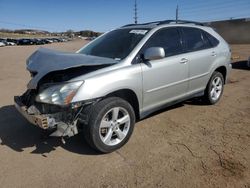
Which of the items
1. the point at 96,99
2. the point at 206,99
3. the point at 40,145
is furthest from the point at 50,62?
the point at 206,99

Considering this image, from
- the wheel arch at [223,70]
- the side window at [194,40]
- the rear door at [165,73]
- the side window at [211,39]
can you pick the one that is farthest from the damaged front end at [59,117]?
the wheel arch at [223,70]

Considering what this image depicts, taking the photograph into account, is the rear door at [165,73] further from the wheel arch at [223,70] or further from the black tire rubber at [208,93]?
the wheel arch at [223,70]

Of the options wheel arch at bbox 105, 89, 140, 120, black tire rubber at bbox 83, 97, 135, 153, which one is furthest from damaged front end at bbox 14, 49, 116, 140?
wheel arch at bbox 105, 89, 140, 120

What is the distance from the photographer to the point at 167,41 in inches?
190

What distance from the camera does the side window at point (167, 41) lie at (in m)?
4.56

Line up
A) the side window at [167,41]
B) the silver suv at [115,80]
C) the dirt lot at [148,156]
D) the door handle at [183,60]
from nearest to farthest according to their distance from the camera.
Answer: the dirt lot at [148,156], the silver suv at [115,80], the side window at [167,41], the door handle at [183,60]

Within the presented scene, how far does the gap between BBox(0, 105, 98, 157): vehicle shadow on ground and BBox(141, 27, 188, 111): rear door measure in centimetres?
117

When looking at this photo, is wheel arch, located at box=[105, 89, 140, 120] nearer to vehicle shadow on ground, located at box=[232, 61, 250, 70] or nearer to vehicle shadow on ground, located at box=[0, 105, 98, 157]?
vehicle shadow on ground, located at box=[0, 105, 98, 157]

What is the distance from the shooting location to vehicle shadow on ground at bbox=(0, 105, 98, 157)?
13.3 feet

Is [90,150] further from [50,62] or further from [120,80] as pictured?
[50,62]

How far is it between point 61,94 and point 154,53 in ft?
4.93

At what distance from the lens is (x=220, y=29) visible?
33.8 m

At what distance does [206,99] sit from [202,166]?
267 cm

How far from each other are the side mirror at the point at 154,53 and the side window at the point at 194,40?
1193 mm
